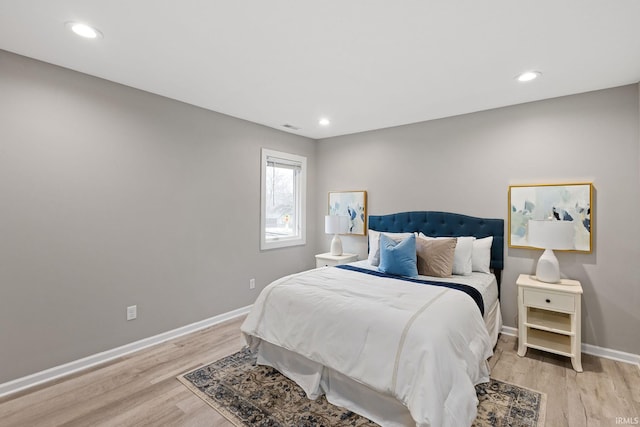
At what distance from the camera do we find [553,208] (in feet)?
10.0

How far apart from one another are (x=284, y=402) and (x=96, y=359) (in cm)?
181

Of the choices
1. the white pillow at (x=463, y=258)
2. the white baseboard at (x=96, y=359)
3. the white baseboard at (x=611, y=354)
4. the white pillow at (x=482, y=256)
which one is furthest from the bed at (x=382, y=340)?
the white baseboard at (x=96, y=359)

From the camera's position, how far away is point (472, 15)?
1.80 metres

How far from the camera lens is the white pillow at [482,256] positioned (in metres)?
3.29

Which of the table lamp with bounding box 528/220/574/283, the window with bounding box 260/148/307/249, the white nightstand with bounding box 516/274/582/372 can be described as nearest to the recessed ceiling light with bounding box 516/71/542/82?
the table lamp with bounding box 528/220/574/283

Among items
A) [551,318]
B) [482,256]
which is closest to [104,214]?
[482,256]

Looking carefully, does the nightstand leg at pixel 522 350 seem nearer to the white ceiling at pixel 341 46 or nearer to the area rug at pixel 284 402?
the area rug at pixel 284 402

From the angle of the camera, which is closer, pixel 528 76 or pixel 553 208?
pixel 528 76

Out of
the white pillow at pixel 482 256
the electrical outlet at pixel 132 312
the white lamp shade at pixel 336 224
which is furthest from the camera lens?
the white lamp shade at pixel 336 224

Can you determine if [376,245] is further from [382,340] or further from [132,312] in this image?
[132,312]

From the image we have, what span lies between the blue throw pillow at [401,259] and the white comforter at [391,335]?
0.26 m

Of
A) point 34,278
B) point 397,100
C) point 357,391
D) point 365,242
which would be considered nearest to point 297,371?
point 357,391

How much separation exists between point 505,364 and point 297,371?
6.08ft

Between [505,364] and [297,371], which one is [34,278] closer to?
[297,371]
